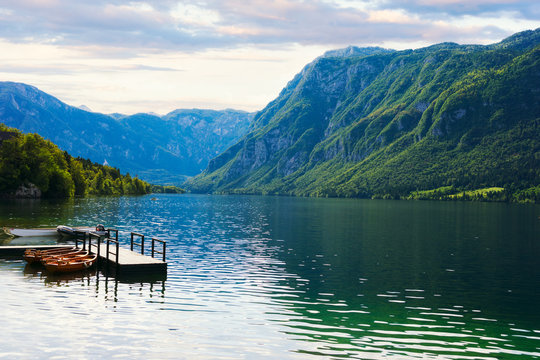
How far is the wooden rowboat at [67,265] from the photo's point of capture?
156 ft

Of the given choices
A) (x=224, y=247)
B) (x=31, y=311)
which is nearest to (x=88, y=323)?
(x=31, y=311)

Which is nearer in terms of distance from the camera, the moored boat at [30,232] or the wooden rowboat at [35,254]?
the wooden rowboat at [35,254]

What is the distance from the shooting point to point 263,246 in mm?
74562

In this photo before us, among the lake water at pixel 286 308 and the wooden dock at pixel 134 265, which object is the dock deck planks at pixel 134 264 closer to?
the wooden dock at pixel 134 265

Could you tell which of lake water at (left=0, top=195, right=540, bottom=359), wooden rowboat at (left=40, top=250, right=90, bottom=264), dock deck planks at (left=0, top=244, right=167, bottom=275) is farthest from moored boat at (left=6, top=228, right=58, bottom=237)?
dock deck planks at (left=0, top=244, right=167, bottom=275)

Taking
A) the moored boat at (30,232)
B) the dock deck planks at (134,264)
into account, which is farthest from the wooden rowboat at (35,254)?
the moored boat at (30,232)

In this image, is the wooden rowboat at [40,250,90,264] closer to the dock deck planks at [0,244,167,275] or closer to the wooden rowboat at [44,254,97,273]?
the wooden rowboat at [44,254,97,273]

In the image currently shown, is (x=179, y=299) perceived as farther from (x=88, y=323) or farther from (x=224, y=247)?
(x=224, y=247)

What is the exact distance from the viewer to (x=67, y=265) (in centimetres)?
4828

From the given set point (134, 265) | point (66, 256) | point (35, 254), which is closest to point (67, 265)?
point (66, 256)

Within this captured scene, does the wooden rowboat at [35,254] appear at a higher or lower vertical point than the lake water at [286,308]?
higher

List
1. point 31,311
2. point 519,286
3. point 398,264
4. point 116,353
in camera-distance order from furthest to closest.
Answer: point 398,264 → point 519,286 → point 31,311 → point 116,353

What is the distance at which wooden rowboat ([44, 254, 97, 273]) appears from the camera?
156 ft

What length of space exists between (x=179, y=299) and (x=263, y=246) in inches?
1436
